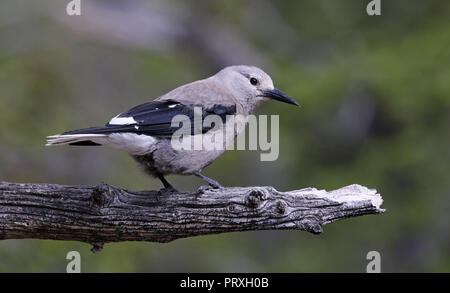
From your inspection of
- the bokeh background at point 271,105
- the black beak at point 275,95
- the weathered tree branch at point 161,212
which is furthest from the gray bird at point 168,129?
the bokeh background at point 271,105

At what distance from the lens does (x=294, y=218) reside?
5375 millimetres

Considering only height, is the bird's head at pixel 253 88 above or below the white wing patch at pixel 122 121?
above

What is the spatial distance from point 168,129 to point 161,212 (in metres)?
0.74

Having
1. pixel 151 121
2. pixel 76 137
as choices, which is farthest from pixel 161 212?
pixel 76 137

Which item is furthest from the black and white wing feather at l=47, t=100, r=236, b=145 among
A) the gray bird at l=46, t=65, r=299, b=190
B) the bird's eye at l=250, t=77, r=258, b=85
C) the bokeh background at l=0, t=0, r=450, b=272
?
the bokeh background at l=0, t=0, r=450, b=272

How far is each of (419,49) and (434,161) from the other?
6.14 ft

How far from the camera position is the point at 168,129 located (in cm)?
573

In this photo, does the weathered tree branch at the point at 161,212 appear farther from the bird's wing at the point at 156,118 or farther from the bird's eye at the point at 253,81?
the bird's eye at the point at 253,81

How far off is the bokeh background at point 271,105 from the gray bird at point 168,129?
3.58 m

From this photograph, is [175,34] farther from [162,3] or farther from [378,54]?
[378,54]

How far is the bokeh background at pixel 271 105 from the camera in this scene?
33.9ft

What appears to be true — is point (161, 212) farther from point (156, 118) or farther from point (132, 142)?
point (156, 118)

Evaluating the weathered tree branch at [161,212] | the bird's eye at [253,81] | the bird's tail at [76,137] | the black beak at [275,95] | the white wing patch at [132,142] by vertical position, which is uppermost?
the bird's eye at [253,81]

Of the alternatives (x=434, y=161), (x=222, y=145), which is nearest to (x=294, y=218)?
(x=222, y=145)
